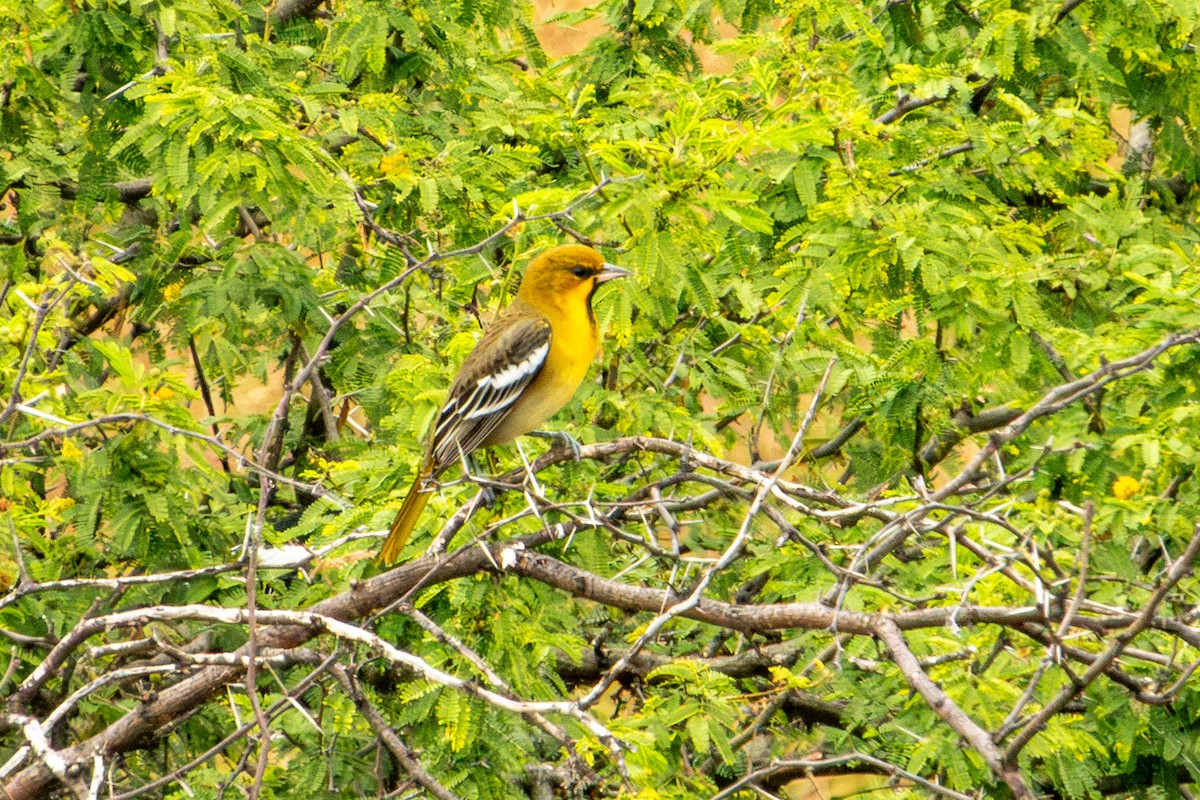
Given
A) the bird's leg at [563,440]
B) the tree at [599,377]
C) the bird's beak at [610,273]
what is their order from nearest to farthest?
the tree at [599,377]
the bird's leg at [563,440]
the bird's beak at [610,273]

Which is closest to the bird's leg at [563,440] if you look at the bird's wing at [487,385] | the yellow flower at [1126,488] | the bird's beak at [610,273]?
the bird's wing at [487,385]

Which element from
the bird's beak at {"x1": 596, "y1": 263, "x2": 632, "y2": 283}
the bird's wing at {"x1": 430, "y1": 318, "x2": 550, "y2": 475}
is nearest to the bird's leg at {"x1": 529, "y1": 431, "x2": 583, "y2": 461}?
the bird's wing at {"x1": 430, "y1": 318, "x2": 550, "y2": 475}

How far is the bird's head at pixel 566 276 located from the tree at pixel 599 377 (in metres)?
0.10

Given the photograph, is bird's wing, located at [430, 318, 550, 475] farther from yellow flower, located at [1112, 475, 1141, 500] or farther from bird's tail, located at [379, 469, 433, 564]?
yellow flower, located at [1112, 475, 1141, 500]

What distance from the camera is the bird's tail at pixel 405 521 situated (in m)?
4.45

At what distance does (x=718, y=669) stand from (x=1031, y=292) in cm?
170

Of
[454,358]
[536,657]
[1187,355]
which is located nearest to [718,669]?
[536,657]

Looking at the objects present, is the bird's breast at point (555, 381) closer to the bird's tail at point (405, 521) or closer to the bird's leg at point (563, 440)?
the bird's leg at point (563, 440)

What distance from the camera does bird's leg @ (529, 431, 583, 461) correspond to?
14.0 ft

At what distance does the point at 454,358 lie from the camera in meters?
5.21

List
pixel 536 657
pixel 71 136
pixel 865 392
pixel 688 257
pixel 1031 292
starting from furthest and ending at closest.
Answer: pixel 71 136
pixel 865 392
pixel 1031 292
pixel 688 257
pixel 536 657

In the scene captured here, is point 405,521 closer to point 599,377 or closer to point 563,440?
point 563,440

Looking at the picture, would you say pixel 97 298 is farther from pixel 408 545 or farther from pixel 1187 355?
pixel 1187 355

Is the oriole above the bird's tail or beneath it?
above
